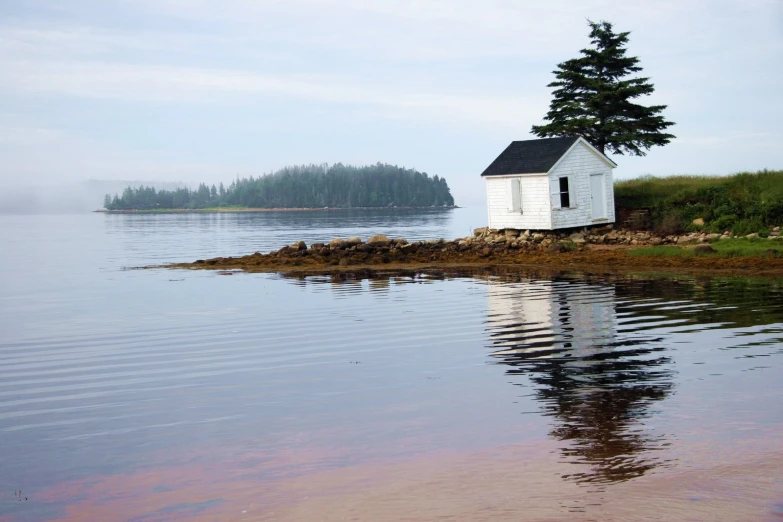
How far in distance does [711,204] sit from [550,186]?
731cm

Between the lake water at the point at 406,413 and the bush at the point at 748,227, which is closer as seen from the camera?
the lake water at the point at 406,413

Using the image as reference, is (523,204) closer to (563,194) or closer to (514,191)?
(514,191)

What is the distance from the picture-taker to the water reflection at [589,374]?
336 inches

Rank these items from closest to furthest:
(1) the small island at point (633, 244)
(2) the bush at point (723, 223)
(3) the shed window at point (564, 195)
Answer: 1. (1) the small island at point (633, 244)
2. (2) the bush at point (723, 223)
3. (3) the shed window at point (564, 195)

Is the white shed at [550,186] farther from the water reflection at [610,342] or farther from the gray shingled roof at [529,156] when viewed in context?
the water reflection at [610,342]

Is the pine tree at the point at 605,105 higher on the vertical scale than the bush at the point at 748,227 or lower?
higher

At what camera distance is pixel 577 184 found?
3894cm

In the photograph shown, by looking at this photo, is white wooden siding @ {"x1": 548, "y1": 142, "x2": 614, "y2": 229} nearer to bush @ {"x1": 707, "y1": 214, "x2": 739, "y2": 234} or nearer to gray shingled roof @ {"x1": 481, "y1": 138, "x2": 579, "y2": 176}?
gray shingled roof @ {"x1": 481, "y1": 138, "x2": 579, "y2": 176}

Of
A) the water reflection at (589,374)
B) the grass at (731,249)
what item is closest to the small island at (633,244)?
the grass at (731,249)

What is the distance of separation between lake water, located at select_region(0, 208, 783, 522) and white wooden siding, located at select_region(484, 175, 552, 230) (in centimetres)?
1702

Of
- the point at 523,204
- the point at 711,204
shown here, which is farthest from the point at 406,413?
the point at 711,204

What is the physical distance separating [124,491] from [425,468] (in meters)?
3.03

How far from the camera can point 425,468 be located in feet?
27.6

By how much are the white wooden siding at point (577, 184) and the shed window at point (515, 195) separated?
180cm
